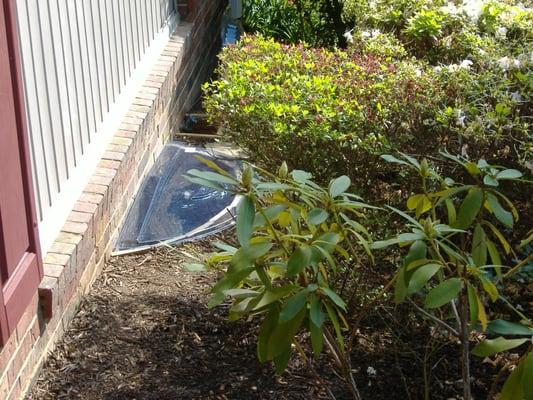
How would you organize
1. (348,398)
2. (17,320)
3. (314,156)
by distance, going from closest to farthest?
(17,320) < (348,398) < (314,156)

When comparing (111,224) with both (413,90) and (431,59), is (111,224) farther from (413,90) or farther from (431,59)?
(431,59)

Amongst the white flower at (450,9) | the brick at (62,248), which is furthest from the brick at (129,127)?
the white flower at (450,9)

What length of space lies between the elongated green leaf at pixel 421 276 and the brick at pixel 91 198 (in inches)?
101

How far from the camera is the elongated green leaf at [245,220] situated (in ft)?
8.80

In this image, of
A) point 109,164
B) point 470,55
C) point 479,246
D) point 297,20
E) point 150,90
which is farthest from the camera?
point 297,20

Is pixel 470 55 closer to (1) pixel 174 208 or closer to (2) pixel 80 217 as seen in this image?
(1) pixel 174 208

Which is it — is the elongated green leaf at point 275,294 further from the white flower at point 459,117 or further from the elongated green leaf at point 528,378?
the white flower at point 459,117

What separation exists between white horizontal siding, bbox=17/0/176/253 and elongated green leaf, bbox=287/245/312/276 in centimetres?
189

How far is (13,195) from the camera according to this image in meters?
3.78

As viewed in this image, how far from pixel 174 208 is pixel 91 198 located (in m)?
0.89

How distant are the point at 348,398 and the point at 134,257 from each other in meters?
1.68

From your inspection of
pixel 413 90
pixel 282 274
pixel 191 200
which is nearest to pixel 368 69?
pixel 413 90

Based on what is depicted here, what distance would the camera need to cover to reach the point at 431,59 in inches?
237

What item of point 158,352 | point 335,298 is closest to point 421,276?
Answer: point 335,298
